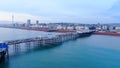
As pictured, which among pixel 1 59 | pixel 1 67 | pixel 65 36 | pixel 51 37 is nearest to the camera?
pixel 1 67

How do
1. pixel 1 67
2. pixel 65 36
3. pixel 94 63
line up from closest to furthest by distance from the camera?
1. pixel 1 67
2. pixel 94 63
3. pixel 65 36

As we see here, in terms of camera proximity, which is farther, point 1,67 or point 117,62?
point 117,62

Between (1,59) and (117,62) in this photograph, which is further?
(117,62)

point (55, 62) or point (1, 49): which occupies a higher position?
point (1, 49)

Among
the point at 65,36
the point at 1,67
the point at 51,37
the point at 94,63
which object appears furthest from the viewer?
the point at 65,36

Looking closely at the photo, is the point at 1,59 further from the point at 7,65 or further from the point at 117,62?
the point at 117,62

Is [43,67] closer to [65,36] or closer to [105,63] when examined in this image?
[105,63]

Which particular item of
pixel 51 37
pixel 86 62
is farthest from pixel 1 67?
pixel 51 37

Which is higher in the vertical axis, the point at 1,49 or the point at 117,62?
the point at 1,49

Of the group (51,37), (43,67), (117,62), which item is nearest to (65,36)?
(51,37)
